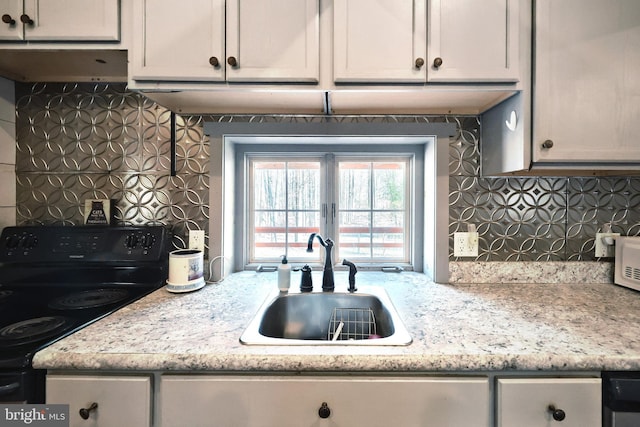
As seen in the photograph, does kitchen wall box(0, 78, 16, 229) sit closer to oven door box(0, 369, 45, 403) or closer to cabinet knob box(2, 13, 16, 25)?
cabinet knob box(2, 13, 16, 25)

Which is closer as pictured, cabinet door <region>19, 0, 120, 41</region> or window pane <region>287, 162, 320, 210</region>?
cabinet door <region>19, 0, 120, 41</region>

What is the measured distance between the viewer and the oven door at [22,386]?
718 millimetres

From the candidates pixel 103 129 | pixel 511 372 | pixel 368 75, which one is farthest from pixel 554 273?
pixel 103 129

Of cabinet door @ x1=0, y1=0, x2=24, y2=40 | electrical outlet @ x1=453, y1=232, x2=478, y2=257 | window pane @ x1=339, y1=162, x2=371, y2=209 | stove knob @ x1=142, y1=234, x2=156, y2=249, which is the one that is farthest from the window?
cabinet door @ x1=0, y1=0, x2=24, y2=40

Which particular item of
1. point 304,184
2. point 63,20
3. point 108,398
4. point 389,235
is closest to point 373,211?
point 389,235

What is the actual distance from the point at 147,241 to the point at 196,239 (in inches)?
8.5

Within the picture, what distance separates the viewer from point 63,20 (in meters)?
1.05

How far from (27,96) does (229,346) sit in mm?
1720

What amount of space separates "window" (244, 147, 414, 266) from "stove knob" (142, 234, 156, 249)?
48 cm

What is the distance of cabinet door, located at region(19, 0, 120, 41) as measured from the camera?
3.43 feet

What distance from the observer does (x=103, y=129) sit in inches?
56.5

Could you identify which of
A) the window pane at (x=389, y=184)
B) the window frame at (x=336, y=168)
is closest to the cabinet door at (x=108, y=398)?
the window frame at (x=336, y=168)

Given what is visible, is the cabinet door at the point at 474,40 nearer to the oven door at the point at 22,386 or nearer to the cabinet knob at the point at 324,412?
the cabinet knob at the point at 324,412

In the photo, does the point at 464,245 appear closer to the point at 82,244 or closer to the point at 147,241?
the point at 147,241
